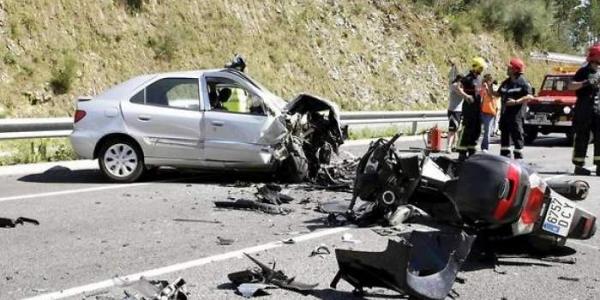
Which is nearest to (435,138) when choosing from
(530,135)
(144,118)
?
(530,135)

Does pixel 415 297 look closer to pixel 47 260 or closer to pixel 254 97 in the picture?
pixel 47 260

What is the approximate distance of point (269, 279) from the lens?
16.0 feet

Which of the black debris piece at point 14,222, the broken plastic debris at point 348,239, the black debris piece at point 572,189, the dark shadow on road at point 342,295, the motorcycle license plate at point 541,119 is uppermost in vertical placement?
the black debris piece at point 572,189

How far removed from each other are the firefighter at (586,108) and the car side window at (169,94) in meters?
5.99

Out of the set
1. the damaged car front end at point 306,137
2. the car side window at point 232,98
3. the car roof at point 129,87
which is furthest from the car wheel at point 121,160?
the damaged car front end at point 306,137

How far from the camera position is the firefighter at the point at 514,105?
11008 mm

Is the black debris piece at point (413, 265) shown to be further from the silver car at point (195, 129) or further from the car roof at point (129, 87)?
the car roof at point (129, 87)

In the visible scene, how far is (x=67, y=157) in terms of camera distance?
11688 mm

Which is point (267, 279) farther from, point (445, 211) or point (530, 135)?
point (530, 135)

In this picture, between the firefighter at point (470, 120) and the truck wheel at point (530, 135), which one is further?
the truck wheel at point (530, 135)

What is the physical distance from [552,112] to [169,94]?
11514mm

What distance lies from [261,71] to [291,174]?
15.1 meters

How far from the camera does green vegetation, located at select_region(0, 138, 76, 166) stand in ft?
37.0

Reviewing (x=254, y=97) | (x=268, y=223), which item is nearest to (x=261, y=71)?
(x=254, y=97)
